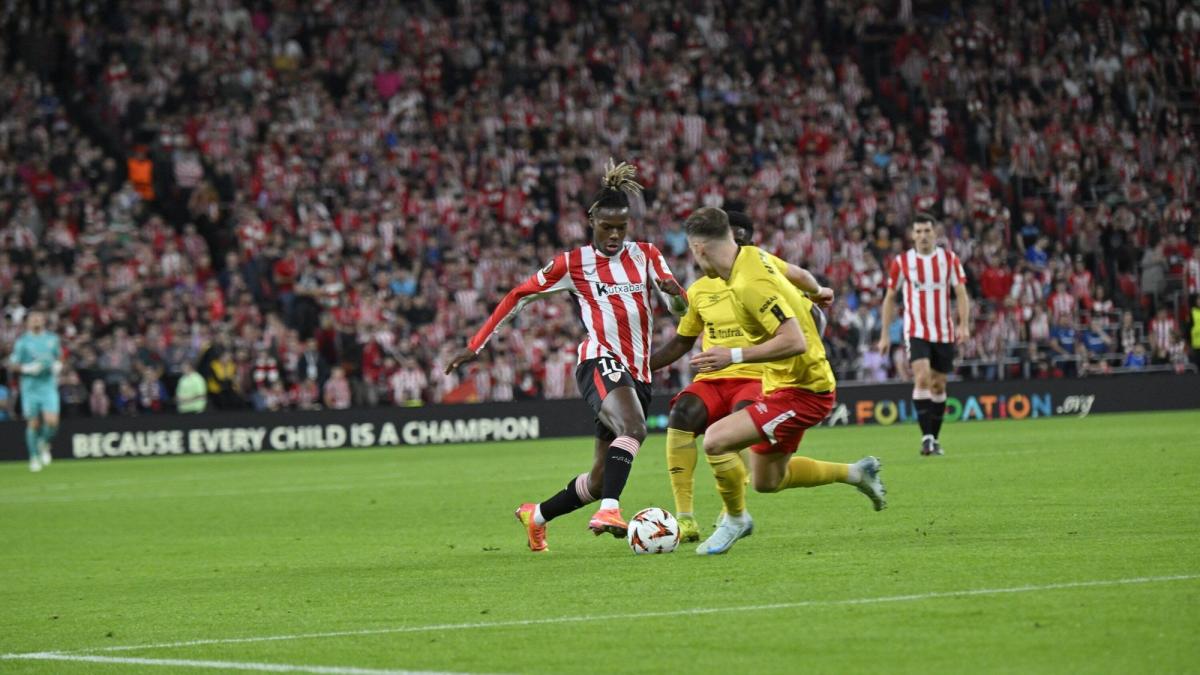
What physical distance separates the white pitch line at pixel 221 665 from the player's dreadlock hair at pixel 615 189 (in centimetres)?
471

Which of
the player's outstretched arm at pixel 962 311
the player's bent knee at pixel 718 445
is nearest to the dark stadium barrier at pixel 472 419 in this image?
the player's outstretched arm at pixel 962 311

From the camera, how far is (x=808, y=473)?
36.4ft

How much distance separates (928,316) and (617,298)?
830 centimetres

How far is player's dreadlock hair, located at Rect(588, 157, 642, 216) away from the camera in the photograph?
1123 cm

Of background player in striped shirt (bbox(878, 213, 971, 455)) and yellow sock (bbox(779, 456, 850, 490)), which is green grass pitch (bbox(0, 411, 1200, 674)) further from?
background player in striped shirt (bbox(878, 213, 971, 455))

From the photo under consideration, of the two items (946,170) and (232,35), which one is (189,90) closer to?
(232,35)

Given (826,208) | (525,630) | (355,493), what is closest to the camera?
(525,630)

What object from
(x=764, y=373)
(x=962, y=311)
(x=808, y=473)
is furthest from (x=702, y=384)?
(x=962, y=311)

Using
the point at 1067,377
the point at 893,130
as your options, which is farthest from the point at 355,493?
the point at 893,130

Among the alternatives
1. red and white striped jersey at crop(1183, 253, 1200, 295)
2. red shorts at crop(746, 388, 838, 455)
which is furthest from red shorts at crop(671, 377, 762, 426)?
red and white striped jersey at crop(1183, 253, 1200, 295)

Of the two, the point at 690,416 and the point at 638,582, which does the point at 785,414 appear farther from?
the point at 638,582

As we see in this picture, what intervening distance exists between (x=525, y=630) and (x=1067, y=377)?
23426mm

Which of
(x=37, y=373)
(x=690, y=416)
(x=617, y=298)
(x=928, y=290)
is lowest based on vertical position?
(x=37, y=373)

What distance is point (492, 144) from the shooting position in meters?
34.0
